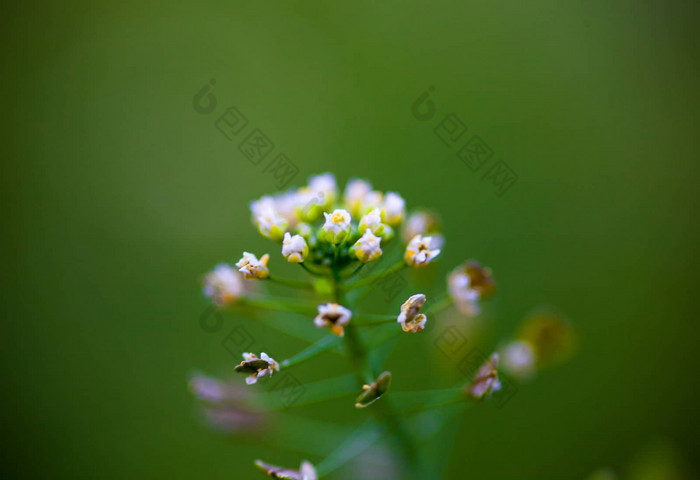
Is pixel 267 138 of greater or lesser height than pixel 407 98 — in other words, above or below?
above

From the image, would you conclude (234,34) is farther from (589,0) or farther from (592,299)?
(592,299)

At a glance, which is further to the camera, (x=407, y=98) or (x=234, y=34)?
(x=234, y=34)

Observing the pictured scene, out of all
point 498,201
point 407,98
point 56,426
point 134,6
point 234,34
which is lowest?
point 498,201

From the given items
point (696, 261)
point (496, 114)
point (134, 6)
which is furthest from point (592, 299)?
point (134, 6)

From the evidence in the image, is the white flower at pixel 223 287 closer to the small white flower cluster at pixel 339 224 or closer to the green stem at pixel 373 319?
the small white flower cluster at pixel 339 224

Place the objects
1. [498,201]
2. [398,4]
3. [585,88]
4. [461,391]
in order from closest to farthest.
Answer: [461,391]
[498,201]
[585,88]
[398,4]

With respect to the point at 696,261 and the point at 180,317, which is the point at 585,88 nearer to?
the point at 696,261

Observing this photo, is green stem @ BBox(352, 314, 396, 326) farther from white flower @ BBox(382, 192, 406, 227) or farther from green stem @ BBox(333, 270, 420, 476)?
white flower @ BBox(382, 192, 406, 227)

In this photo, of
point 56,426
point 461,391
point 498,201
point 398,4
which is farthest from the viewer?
point 398,4

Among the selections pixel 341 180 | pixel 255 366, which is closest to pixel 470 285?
pixel 255 366
